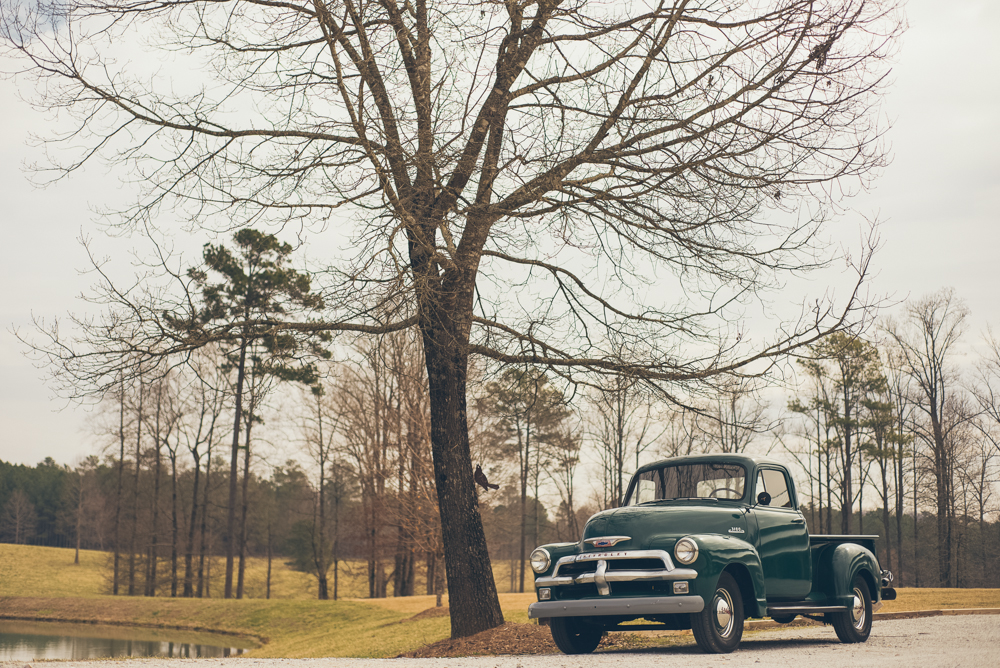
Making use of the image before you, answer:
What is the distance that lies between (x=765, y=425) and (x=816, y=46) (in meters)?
4.97

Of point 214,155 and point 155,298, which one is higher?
point 214,155

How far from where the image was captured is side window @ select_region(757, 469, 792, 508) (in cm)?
916

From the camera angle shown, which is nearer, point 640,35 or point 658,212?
point 640,35

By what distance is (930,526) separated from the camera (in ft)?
160

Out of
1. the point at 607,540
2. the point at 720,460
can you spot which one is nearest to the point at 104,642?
the point at 607,540

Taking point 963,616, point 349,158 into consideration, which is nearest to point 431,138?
point 349,158

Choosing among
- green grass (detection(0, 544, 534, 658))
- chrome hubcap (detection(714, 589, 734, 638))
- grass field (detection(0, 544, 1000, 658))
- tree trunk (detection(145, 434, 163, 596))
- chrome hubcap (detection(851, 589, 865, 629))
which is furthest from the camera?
tree trunk (detection(145, 434, 163, 596))

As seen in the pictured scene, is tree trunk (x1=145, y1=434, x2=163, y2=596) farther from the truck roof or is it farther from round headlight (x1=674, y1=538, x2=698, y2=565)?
round headlight (x1=674, y1=538, x2=698, y2=565)

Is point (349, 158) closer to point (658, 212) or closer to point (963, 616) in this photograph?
point (658, 212)

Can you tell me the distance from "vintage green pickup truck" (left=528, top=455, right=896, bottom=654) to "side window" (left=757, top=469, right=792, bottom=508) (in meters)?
0.01

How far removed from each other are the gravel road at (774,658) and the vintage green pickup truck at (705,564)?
358 millimetres

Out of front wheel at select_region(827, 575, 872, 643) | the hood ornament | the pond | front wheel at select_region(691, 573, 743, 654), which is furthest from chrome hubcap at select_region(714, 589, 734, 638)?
the pond

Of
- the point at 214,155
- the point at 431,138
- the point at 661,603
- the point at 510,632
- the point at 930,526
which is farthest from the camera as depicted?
the point at 930,526


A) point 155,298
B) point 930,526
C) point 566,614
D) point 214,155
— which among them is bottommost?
point 930,526
